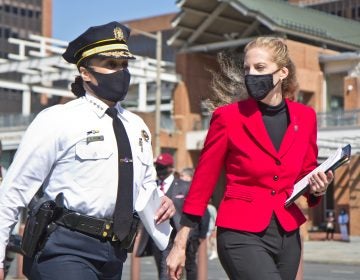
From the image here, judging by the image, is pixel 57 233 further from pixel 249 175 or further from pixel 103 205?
pixel 249 175

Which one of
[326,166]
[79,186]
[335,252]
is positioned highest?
[326,166]

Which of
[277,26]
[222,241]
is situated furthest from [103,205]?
[277,26]

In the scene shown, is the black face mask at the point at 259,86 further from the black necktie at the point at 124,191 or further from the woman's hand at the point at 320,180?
the black necktie at the point at 124,191

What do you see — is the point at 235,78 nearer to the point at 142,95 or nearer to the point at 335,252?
the point at 335,252

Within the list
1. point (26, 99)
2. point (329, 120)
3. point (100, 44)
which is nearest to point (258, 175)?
point (100, 44)

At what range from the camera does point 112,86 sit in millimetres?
4812

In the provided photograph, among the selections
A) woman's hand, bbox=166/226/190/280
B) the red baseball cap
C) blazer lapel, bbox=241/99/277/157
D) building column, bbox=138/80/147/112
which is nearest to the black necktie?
woman's hand, bbox=166/226/190/280

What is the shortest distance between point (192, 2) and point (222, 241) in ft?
137

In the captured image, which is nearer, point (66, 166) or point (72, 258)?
point (72, 258)

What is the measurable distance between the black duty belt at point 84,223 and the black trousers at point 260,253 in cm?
74

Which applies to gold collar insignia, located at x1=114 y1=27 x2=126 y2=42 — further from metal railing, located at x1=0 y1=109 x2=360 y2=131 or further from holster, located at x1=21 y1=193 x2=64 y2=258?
metal railing, located at x1=0 y1=109 x2=360 y2=131

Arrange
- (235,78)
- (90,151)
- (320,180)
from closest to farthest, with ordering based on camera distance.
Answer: (90,151), (320,180), (235,78)

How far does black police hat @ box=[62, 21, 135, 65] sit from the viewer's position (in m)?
4.88

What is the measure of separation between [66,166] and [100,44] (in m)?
0.71
